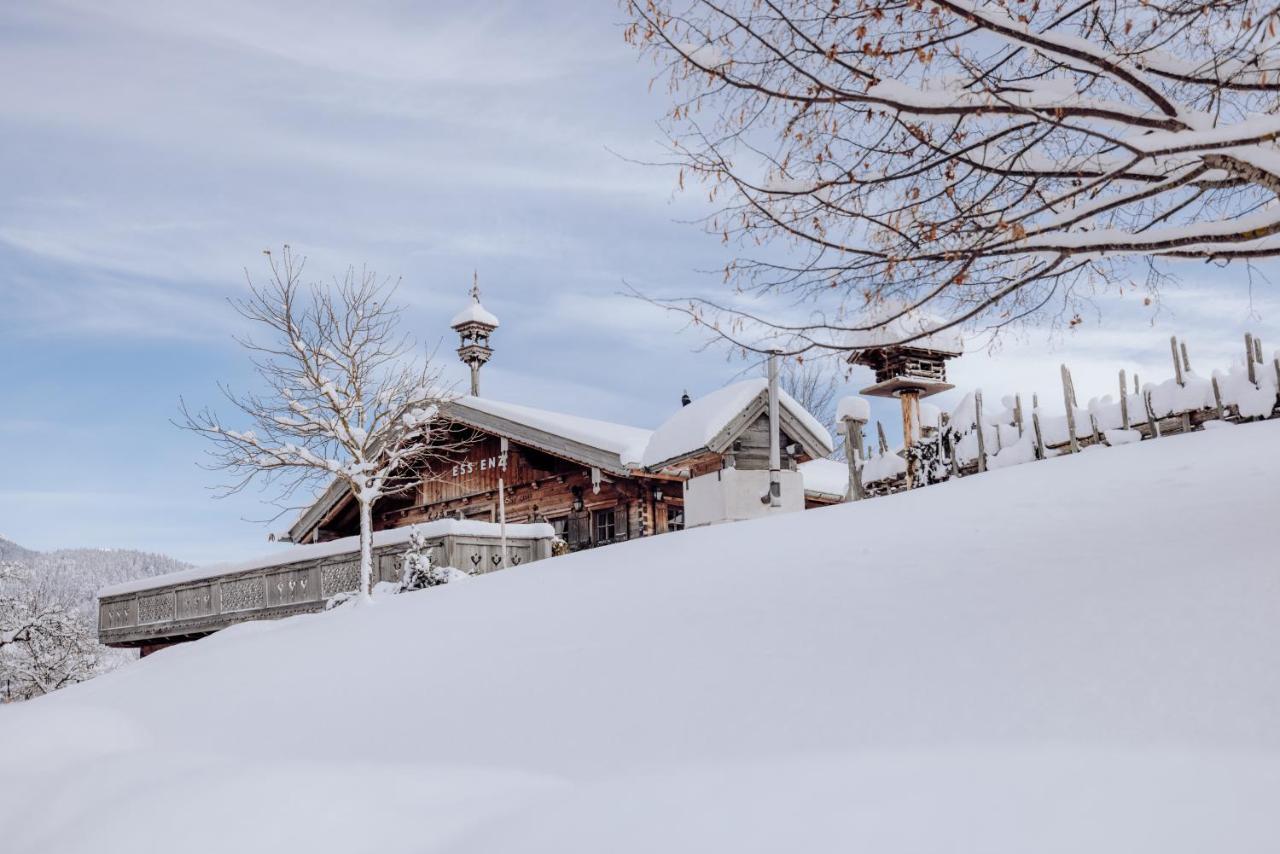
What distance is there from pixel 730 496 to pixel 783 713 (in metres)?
7.62

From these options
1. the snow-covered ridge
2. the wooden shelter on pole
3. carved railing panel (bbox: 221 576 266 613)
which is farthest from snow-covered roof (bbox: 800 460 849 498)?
carved railing panel (bbox: 221 576 266 613)

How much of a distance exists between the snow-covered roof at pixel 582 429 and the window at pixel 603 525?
1590mm

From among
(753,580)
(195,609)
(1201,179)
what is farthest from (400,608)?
(195,609)

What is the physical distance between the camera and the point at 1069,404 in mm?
13500

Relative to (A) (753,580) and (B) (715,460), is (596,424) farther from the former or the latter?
(A) (753,580)

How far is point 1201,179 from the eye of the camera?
5.35 metres

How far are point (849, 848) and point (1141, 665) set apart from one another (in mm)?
1550

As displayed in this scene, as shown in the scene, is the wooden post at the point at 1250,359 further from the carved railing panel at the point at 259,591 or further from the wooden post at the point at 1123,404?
the carved railing panel at the point at 259,591

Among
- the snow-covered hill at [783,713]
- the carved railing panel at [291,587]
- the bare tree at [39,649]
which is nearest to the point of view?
the snow-covered hill at [783,713]

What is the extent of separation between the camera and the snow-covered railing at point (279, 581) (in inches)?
646

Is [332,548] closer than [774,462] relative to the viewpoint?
No

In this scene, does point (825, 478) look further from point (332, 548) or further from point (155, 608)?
point (155, 608)

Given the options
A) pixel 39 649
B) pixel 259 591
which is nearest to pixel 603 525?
pixel 259 591

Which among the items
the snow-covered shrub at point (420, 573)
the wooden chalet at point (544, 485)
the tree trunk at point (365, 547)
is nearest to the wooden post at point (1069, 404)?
the wooden chalet at point (544, 485)
